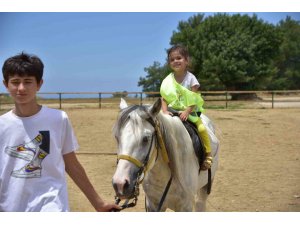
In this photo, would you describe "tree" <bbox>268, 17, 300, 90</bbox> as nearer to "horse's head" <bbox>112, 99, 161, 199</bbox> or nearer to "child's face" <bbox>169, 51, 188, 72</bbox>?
"child's face" <bbox>169, 51, 188, 72</bbox>

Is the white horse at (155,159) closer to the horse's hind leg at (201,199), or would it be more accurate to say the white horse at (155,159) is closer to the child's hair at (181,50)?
the horse's hind leg at (201,199)

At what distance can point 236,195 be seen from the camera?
5113mm

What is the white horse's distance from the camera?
7.00ft

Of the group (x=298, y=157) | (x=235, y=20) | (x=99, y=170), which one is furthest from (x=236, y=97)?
(x=99, y=170)

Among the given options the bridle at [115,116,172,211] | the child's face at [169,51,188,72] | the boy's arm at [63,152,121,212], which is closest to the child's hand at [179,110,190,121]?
the child's face at [169,51,188,72]

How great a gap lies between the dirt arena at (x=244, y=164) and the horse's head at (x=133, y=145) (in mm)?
2369

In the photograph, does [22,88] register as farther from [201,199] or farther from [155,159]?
[201,199]

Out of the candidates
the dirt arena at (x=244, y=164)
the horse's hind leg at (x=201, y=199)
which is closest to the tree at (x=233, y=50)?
the dirt arena at (x=244, y=164)

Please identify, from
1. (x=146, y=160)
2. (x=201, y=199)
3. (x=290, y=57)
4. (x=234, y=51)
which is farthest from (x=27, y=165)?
(x=290, y=57)

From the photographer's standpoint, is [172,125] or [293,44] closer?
[172,125]

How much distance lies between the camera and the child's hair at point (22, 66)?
5.40 feet
